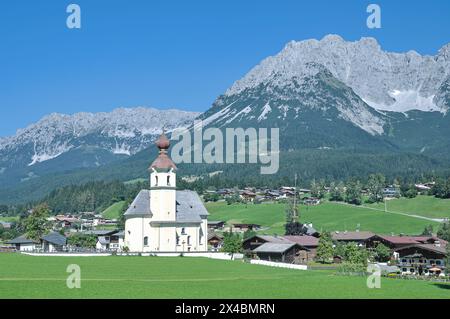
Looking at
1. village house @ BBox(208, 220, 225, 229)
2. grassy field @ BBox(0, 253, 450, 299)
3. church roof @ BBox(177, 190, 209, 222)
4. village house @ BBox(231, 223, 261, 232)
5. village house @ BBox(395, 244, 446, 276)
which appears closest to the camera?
grassy field @ BBox(0, 253, 450, 299)

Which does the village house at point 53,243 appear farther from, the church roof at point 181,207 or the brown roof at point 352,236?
the brown roof at point 352,236

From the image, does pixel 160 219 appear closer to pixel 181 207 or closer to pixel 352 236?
pixel 181 207

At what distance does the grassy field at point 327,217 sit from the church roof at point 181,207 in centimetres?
3832

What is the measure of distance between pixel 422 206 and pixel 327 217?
2530 centimetres

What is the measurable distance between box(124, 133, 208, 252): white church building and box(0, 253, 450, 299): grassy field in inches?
818

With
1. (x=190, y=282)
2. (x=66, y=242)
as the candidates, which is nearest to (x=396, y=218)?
(x=66, y=242)

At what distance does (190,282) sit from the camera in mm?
54719

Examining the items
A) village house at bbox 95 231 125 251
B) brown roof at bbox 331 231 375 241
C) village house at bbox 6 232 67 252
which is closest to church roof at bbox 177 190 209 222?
village house at bbox 6 232 67 252

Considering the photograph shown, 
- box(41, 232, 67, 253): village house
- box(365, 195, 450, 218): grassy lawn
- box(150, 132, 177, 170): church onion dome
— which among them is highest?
box(150, 132, 177, 170): church onion dome

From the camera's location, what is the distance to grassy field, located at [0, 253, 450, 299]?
150 feet

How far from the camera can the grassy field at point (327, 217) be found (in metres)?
145

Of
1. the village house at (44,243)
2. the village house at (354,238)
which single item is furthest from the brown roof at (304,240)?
the village house at (44,243)

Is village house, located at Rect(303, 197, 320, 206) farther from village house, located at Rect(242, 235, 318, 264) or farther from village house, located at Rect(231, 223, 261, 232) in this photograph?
village house, located at Rect(242, 235, 318, 264)
